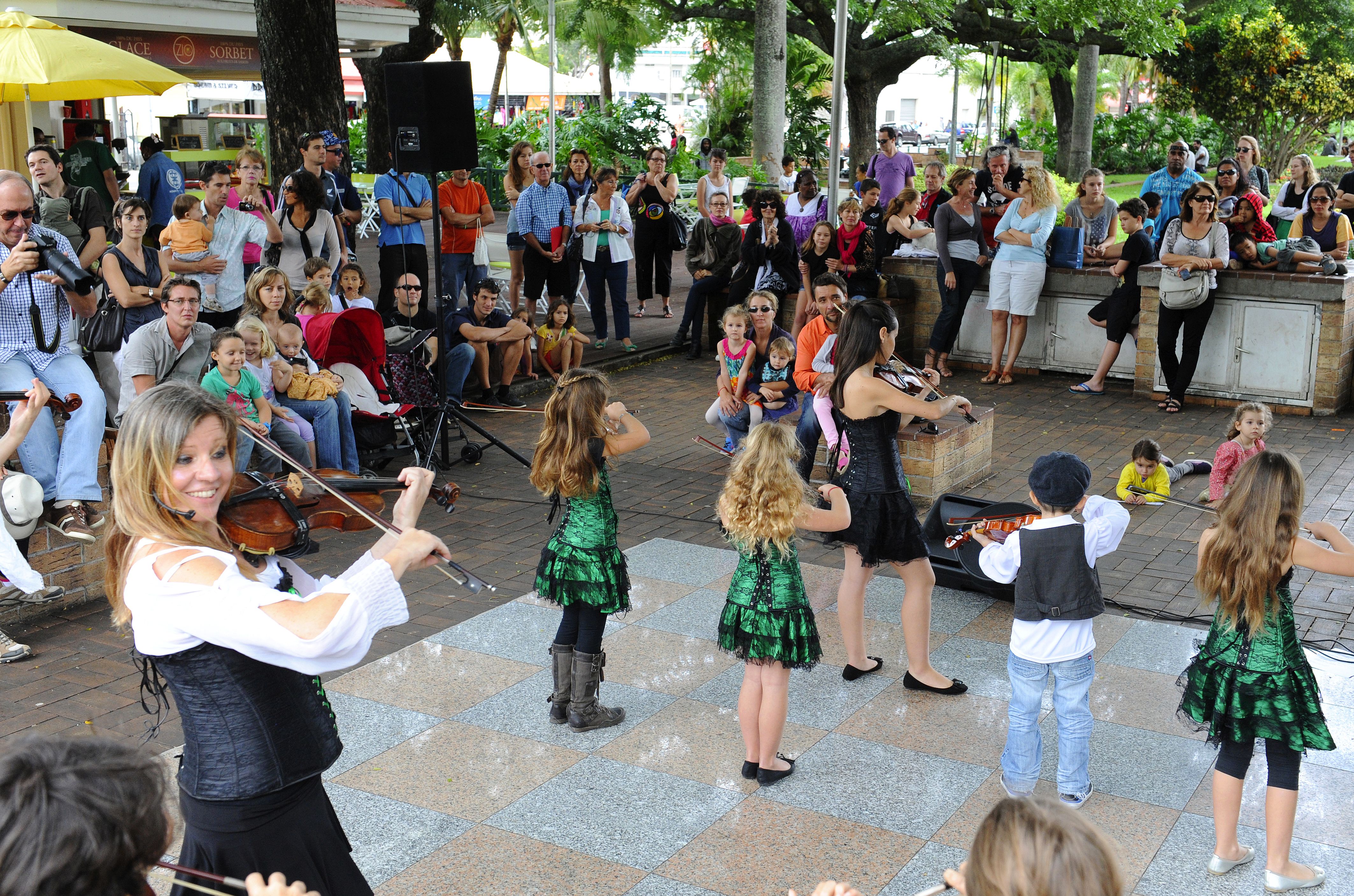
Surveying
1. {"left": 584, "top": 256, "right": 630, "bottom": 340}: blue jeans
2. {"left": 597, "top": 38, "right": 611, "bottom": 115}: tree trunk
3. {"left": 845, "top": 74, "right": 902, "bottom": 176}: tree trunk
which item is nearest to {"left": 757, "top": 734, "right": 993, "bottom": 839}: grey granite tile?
{"left": 584, "top": 256, "right": 630, "bottom": 340}: blue jeans

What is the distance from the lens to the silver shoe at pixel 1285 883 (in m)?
3.83

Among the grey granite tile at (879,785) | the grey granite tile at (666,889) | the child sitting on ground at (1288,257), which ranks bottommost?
the grey granite tile at (666,889)

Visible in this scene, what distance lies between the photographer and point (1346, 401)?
10469mm

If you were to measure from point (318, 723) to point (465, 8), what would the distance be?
37.7 m

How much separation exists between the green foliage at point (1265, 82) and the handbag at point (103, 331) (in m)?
24.7

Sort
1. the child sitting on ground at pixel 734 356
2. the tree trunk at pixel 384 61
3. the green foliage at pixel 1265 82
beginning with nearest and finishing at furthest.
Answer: the child sitting on ground at pixel 734 356 → the tree trunk at pixel 384 61 → the green foliage at pixel 1265 82

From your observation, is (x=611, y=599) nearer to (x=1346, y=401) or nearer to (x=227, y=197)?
(x=227, y=197)

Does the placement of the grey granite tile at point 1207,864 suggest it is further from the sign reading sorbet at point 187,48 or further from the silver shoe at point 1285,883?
the sign reading sorbet at point 187,48

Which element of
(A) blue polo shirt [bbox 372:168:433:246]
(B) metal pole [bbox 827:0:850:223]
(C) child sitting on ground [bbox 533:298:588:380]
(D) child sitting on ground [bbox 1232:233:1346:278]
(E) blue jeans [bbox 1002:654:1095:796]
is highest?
(B) metal pole [bbox 827:0:850:223]

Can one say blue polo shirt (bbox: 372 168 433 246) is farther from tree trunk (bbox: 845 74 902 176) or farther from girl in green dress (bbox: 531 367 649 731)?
tree trunk (bbox: 845 74 902 176)

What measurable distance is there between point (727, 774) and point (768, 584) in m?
0.78

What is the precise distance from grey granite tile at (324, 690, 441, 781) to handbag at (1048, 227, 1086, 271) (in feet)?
27.3

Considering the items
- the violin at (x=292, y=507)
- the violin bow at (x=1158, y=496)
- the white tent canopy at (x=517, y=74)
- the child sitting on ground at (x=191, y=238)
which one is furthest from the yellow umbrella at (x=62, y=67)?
the white tent canopy at (x=517, y=74)

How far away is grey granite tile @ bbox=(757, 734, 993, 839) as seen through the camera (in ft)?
14.2
